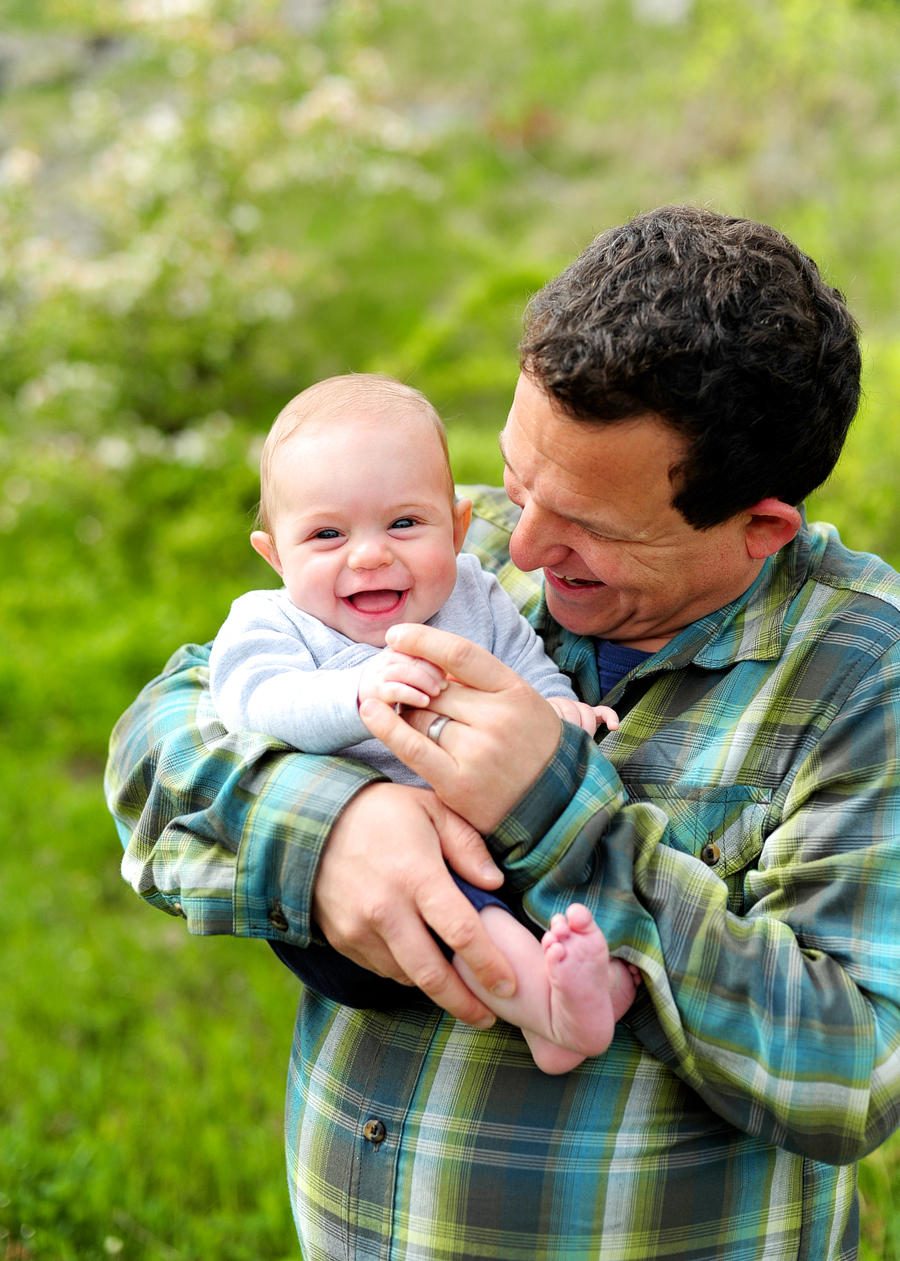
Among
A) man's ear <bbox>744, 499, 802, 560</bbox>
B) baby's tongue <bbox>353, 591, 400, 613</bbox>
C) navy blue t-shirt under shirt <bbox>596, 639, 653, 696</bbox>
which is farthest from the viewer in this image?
navy blue t-shirt under shirt <bbox>596, 639, 653, 696</bbox>

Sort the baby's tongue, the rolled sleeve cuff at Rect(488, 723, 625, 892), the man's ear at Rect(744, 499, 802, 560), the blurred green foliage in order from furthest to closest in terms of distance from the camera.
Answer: the blurred green foliage < the baby's tongue < the man's ear at Rect(744, 499, 802, 560) < the rolled sleeve cuff at Rect(488, 723, 625, 892)

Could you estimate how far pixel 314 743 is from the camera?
1621 mm

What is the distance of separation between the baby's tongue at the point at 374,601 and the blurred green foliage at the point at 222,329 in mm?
1759

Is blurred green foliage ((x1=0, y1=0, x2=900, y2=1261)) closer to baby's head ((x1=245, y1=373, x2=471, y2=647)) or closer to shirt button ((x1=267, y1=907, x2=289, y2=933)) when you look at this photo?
shirt button ((x1=267, y1=907, x2=289, y2=933))

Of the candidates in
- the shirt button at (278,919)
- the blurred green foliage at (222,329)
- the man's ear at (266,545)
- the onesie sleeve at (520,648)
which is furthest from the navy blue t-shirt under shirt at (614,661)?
the blurred green foliage at (222,329)

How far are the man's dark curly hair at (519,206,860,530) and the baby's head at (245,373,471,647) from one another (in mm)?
264

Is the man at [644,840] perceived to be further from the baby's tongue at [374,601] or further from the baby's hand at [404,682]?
the baby's tongue at [374,601]

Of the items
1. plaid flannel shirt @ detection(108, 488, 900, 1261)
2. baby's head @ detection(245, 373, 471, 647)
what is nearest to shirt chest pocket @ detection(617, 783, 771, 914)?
plaid flannel shirt @ detection(108, 488, 900, 1261)

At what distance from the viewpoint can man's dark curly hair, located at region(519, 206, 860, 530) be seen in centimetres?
155

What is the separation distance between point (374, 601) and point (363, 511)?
0.49 ft

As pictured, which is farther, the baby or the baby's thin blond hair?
the baby's thin blond hair

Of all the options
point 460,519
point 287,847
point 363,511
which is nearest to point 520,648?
point 460,519

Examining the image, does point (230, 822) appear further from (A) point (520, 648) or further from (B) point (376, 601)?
(A) point (520, 648)

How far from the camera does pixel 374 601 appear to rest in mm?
1828
